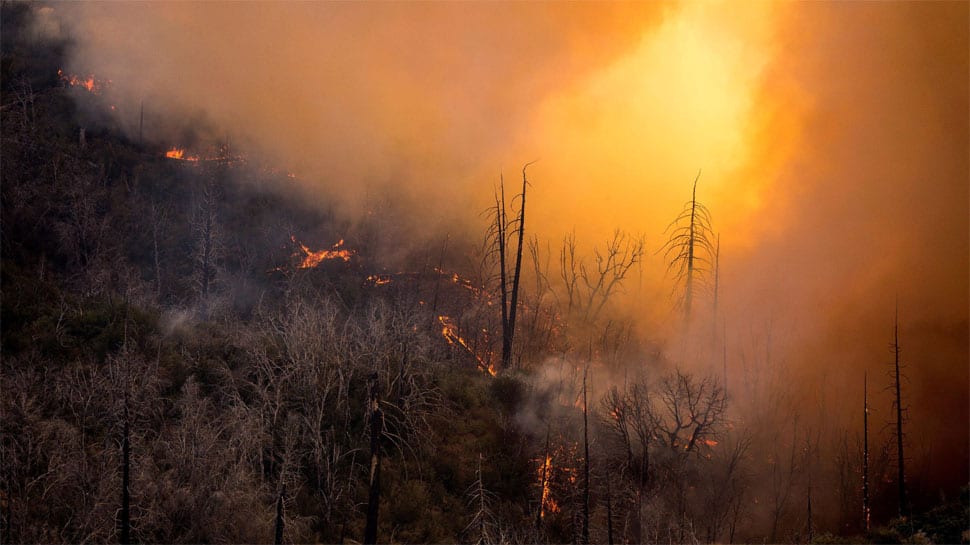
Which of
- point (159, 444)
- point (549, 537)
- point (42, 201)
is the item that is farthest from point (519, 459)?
point (42, 201)

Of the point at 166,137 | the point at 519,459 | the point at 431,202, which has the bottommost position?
the point at 519,459

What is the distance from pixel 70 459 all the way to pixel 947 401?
56.2 m

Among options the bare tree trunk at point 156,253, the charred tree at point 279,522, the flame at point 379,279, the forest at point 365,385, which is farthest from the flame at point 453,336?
the charred tree at point 279,522

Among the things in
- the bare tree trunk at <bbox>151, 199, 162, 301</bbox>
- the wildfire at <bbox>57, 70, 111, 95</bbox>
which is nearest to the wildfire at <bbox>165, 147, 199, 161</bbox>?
the bare tree trunk at <bbox>151, 199, 162, 301</bbox>

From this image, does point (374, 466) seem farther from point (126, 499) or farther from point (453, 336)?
point (453, 336)

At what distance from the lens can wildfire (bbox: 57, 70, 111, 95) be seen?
69562 mm

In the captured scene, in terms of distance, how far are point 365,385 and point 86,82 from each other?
61.5 meters

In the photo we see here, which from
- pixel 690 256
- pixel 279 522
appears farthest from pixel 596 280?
pixel 279 522

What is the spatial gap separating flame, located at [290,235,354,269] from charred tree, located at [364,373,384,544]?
3538 cm

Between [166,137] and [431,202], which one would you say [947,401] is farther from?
[166,137]

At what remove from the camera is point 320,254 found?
6006 cm

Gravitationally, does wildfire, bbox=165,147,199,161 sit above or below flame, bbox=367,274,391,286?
above

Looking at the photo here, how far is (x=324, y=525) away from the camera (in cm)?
2331

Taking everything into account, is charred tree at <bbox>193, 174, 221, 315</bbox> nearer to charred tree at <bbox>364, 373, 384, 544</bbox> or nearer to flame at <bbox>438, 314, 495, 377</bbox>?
flame at <bbox>438, 314, 495, 377</bbox>
